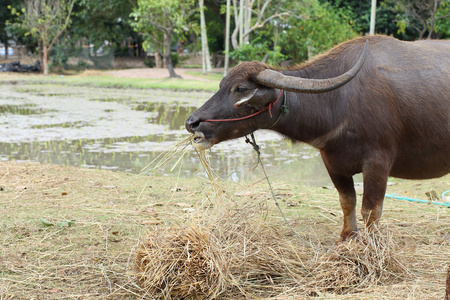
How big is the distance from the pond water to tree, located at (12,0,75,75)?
10.3 metres

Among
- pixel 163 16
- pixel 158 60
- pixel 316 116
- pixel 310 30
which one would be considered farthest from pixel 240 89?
pixel 158 60

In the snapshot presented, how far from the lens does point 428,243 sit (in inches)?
152

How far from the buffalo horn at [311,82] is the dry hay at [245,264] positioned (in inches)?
37.6

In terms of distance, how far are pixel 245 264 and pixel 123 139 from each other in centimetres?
605

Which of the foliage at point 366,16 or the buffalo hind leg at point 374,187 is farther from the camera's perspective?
the foliage at point 366,16

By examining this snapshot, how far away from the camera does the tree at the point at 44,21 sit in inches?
947

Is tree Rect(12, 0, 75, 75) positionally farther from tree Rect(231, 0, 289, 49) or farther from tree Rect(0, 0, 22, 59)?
tree Rect(231, 0, 289, 49)

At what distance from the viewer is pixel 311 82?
9.67 feet

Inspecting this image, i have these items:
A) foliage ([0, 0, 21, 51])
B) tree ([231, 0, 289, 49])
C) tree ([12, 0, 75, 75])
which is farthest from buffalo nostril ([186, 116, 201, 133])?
foliage ([0, 0, 21, 51])

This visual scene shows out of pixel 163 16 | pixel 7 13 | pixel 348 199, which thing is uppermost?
pixel 7 13

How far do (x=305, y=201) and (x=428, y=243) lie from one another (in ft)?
4.44

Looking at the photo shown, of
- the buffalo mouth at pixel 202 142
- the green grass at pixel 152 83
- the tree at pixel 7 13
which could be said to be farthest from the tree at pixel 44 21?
the buffalo mouth at pixel 202 142

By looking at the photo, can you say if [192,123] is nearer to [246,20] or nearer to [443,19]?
[246,20]

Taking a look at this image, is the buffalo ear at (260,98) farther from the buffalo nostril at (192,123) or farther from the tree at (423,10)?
the tree at (423,10)
